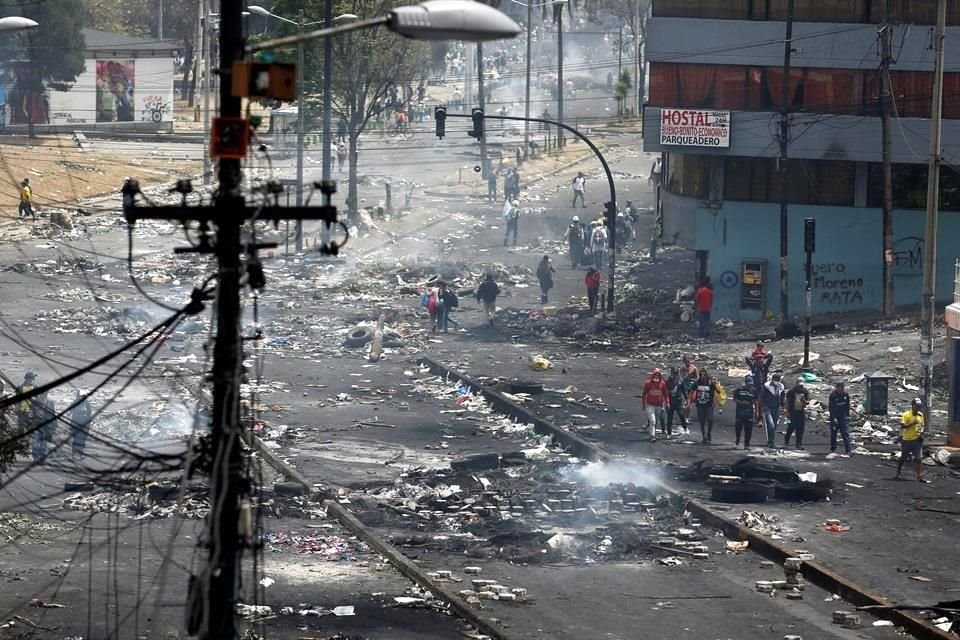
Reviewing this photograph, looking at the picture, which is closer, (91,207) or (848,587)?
(848,587)

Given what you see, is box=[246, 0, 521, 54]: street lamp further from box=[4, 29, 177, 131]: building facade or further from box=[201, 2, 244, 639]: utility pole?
box=[4, 29, 177, 131]: building facade

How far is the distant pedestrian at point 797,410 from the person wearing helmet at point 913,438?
2.09 metres

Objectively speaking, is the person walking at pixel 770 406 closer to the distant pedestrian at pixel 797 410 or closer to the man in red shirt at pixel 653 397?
the distant pedestrian at pixel 797 410

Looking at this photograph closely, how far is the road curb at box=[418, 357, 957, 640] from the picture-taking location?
54.6ft

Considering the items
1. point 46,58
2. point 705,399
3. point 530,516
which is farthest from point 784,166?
point 46,58

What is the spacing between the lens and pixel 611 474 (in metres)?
24.1

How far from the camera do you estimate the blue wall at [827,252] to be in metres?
41.8

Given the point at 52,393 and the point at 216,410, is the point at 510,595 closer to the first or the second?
the point at 216,410

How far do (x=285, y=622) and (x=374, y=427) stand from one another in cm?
1239

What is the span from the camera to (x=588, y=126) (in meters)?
83.0

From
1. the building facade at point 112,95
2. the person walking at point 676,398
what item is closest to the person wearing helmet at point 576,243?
the person walking at point 676,398

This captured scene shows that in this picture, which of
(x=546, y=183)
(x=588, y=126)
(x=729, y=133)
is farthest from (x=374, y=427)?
(x=588, y=126)

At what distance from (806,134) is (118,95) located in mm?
38116

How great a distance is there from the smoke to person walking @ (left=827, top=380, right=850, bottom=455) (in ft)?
11.1
